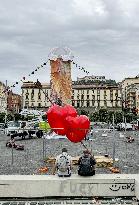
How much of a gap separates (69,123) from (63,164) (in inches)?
107

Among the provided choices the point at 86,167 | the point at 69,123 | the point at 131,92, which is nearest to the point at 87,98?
the point at 131,92

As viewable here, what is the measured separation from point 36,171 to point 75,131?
4.08m

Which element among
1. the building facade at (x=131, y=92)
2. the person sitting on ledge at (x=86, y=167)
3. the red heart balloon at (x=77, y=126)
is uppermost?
the building facade at (x=131, y=92)

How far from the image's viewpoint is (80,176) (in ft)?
41.4

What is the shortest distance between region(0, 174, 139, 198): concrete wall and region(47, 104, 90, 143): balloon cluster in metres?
3.18

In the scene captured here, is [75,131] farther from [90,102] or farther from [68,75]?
[90,102]

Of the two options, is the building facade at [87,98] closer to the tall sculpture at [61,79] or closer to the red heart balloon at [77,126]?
the tall sculpture at [61,79]

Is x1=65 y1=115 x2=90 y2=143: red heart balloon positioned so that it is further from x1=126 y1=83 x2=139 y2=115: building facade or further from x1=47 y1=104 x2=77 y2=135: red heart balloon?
x1=126 y1=83 x2=139 y2=115: building facade

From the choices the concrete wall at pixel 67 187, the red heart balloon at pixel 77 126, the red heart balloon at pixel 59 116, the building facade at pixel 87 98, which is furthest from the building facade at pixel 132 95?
the concrete wall at pixel 67 187

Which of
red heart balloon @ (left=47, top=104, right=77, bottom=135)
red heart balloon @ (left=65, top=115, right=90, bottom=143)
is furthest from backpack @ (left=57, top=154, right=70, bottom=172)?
red heart balloon @ (left=47, top=104, right=77, bottom=135)

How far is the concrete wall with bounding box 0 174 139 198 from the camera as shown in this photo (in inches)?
475

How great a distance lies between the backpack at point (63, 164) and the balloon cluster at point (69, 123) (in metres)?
2.19

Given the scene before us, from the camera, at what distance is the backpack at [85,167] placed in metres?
12.6

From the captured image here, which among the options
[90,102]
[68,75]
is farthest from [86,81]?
[68,75]
